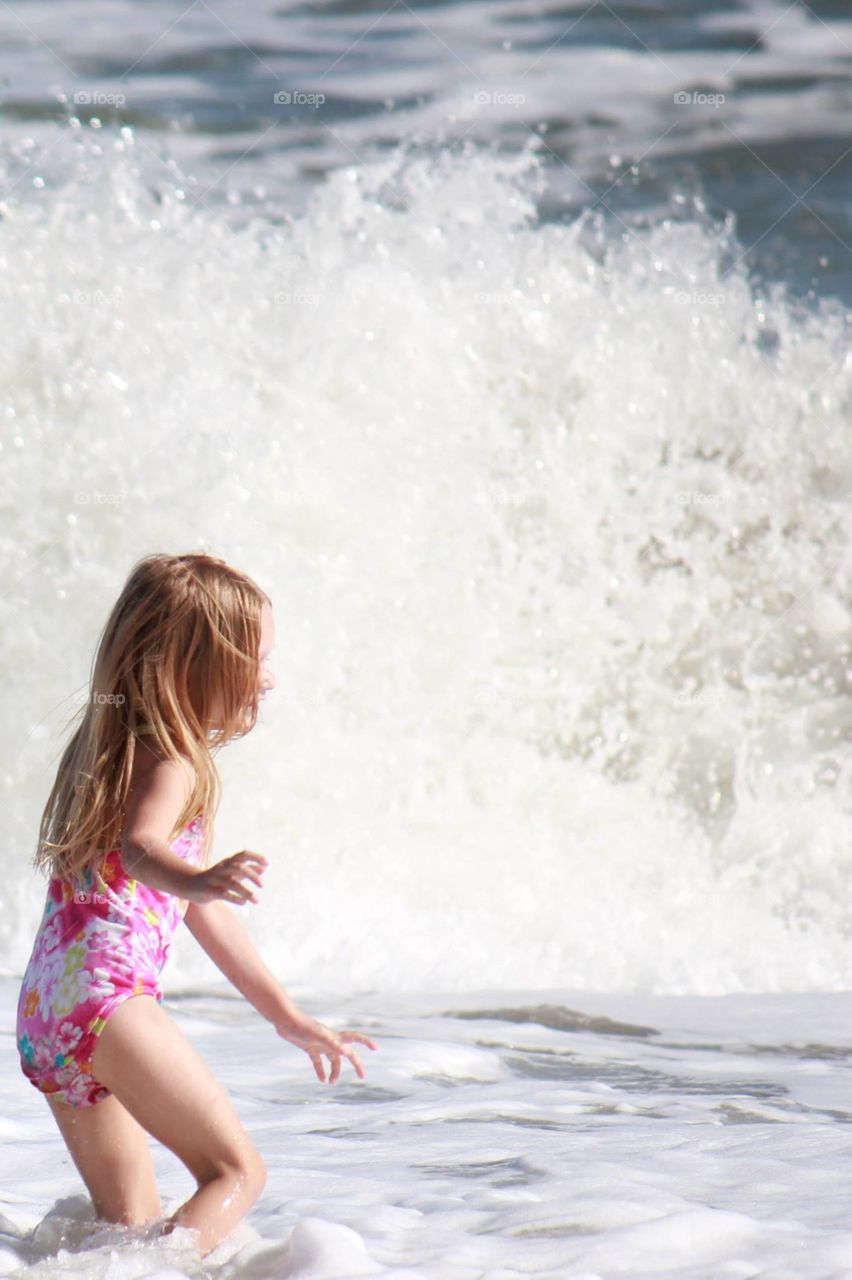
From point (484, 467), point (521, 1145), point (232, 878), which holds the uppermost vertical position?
point (484, 467)

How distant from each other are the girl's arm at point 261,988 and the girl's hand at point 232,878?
203 mm

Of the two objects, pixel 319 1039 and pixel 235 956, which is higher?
pixel 235 956

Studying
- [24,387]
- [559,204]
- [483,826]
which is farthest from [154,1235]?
[559,204]

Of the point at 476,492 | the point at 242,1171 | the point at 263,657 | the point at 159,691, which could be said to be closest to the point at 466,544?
the point at 476,492

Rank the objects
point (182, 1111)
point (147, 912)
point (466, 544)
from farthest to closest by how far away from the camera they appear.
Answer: point (466, 544) < point (147, 912) < point (182, 1111)

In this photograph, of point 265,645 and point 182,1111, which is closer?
point 182,1111

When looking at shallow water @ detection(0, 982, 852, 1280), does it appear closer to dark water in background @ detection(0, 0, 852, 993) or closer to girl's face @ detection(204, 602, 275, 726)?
dark water in background @ detection(0, 0, 852, 993)

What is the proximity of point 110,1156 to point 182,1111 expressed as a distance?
18 centimetres

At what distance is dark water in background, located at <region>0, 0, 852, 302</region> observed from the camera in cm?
768

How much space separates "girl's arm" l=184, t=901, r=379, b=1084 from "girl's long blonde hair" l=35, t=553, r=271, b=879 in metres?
0.15

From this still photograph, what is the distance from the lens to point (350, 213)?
6930 mm

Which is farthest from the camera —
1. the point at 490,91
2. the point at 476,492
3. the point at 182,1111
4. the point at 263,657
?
the point at 490,91

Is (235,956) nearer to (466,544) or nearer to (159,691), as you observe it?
(159,691)

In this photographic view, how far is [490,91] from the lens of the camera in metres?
8.04
